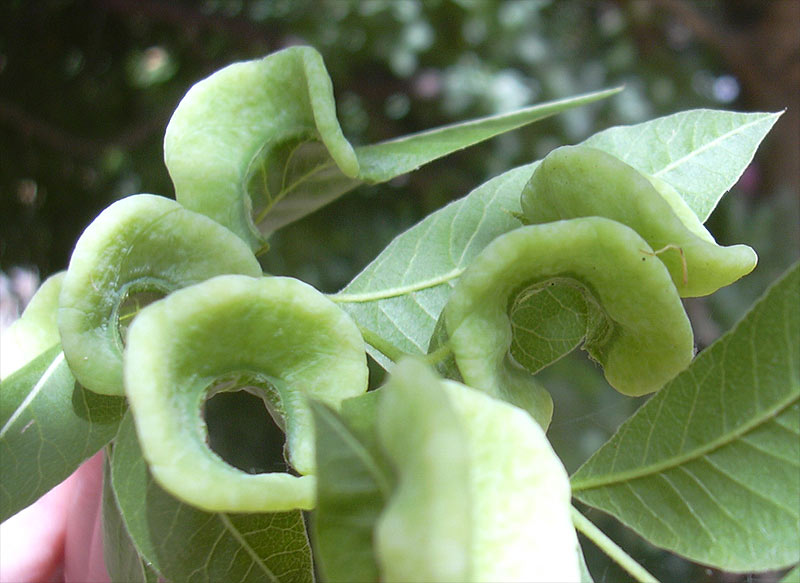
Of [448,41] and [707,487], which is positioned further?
[448,41]

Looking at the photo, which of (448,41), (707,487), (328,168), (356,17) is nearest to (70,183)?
(356,17)

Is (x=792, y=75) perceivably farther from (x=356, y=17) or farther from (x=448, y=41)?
(x=356, y=17)

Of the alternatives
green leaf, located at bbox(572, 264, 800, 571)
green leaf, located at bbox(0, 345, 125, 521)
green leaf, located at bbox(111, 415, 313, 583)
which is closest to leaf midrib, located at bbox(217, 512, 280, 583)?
green leaf, located at bbox(111, 415, 313, 583)

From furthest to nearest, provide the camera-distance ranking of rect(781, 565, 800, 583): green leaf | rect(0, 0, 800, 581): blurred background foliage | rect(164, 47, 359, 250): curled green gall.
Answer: rect(0, 0, 800, 581): blurred background foliage, rect(164, 47, 359, 250): curled green gall, rect(781, 565, 800, 583): green leaf

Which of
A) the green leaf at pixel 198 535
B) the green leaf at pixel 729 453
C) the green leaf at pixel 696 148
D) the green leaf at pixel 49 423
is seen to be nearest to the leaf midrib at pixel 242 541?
the green leaf at pixel 198 535

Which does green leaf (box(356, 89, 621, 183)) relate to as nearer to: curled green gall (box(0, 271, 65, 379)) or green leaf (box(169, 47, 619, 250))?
green leaf (box(169, 47, 619, 250))

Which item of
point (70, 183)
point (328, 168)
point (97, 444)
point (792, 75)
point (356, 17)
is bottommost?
point (792, 75)
